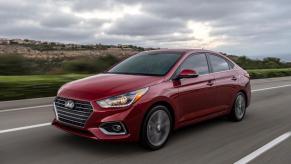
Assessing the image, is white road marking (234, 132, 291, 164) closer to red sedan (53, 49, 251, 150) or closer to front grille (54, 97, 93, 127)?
red sedan (53, 49, 251, 150)

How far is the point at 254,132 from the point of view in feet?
27.0

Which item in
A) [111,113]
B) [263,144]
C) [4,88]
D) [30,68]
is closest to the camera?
[111,113]

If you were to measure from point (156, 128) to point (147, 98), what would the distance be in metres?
0.56

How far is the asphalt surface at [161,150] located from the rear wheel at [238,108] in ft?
0.47

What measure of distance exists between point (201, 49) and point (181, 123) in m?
1.86

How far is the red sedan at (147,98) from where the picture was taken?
615 centimetres

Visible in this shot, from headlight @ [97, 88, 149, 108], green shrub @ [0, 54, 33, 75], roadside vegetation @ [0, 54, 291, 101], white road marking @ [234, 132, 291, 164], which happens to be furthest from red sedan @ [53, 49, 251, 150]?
green shrub @ [0, 54, 33, 75]

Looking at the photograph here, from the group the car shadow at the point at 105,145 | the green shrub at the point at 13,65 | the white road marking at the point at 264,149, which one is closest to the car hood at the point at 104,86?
the car shadow at the point at 105,145

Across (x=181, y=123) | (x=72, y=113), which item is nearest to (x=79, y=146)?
(x=72, y=113)

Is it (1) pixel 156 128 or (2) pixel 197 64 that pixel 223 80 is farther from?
(1) pixel 156 128

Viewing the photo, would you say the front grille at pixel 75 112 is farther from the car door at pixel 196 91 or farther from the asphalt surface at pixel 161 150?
the car door at pixel 196 91

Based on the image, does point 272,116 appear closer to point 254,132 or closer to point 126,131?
point 254,132

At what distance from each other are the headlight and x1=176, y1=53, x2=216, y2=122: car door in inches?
40.3

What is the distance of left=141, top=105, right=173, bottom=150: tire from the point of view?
21.1ft
